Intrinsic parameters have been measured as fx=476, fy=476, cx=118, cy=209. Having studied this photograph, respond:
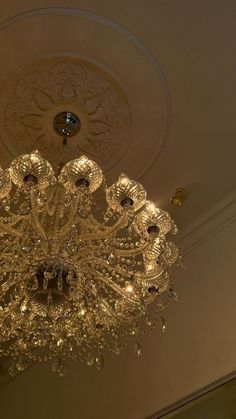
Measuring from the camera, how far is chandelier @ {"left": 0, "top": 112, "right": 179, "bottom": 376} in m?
2.20

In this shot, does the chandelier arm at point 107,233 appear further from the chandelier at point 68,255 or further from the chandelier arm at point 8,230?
the chandelier arm at point 8,230

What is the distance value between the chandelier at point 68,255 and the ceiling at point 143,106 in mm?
747

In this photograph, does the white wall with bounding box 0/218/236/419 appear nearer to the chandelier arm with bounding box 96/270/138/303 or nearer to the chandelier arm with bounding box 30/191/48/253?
the chandelier arm with bounding box 96/270/138/303

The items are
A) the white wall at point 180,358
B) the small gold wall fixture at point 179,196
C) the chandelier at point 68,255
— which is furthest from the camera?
the small gold wall fixture at point 179,196

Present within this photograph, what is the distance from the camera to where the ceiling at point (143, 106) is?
2.55 metres

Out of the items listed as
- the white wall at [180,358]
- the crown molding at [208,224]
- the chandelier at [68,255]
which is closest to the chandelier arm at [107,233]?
the chandelier at [68,255]

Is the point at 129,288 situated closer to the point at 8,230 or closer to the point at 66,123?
the point at 8,230

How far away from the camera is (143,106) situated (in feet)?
9.48

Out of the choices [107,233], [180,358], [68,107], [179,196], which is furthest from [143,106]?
[180,358]

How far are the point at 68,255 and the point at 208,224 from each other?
1.59m

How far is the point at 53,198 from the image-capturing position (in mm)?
2414

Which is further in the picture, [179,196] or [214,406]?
[179,196]

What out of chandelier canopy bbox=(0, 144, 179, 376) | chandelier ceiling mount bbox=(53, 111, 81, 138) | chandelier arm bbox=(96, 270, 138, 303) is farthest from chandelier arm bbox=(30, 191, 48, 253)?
chandelier ceiling mount bbox=(53, 111, 81, 138)

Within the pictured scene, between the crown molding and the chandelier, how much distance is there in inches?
42.4
